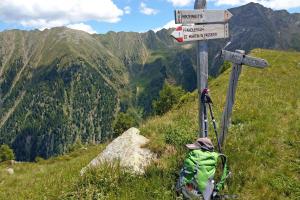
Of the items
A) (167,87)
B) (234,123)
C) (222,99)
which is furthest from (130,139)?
(167,87)

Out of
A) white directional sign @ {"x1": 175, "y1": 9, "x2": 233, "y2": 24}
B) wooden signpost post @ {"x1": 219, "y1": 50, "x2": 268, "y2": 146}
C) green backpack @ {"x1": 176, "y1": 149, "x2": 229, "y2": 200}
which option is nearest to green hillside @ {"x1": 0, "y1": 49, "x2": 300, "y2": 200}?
green backpack @ {"x1": 176, "y1": 149, "x2": 229, "y2": 200}

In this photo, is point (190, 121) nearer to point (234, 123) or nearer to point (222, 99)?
point (234, 123)

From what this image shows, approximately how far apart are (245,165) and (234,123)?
224 inches

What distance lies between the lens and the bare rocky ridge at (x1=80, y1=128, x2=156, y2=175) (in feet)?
38.0

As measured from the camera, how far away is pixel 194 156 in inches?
369

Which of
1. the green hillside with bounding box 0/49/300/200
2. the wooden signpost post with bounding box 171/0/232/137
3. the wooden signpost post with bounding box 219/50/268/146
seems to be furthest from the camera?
the wooden signpost post with bounding box 219/50/268/146

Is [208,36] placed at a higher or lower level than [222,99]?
higher

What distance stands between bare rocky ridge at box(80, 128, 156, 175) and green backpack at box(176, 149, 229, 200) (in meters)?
2.20

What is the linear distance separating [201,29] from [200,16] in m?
0.35

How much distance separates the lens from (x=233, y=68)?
10.9 metres

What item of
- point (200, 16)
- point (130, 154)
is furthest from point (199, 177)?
point (200, 16)

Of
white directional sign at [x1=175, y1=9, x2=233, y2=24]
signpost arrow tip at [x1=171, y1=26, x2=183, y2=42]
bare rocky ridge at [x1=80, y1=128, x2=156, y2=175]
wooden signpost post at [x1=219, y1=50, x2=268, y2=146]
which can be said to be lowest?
bare rocky ridge at [x1=80, y1=128, x2=156, y2=175]

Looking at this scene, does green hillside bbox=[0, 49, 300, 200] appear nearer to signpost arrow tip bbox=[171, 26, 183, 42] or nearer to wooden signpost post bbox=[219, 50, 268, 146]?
wooden signpost post bbox=[219, 50, 268, 146]

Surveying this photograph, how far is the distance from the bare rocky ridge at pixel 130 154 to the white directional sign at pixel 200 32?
3911 millimetres
